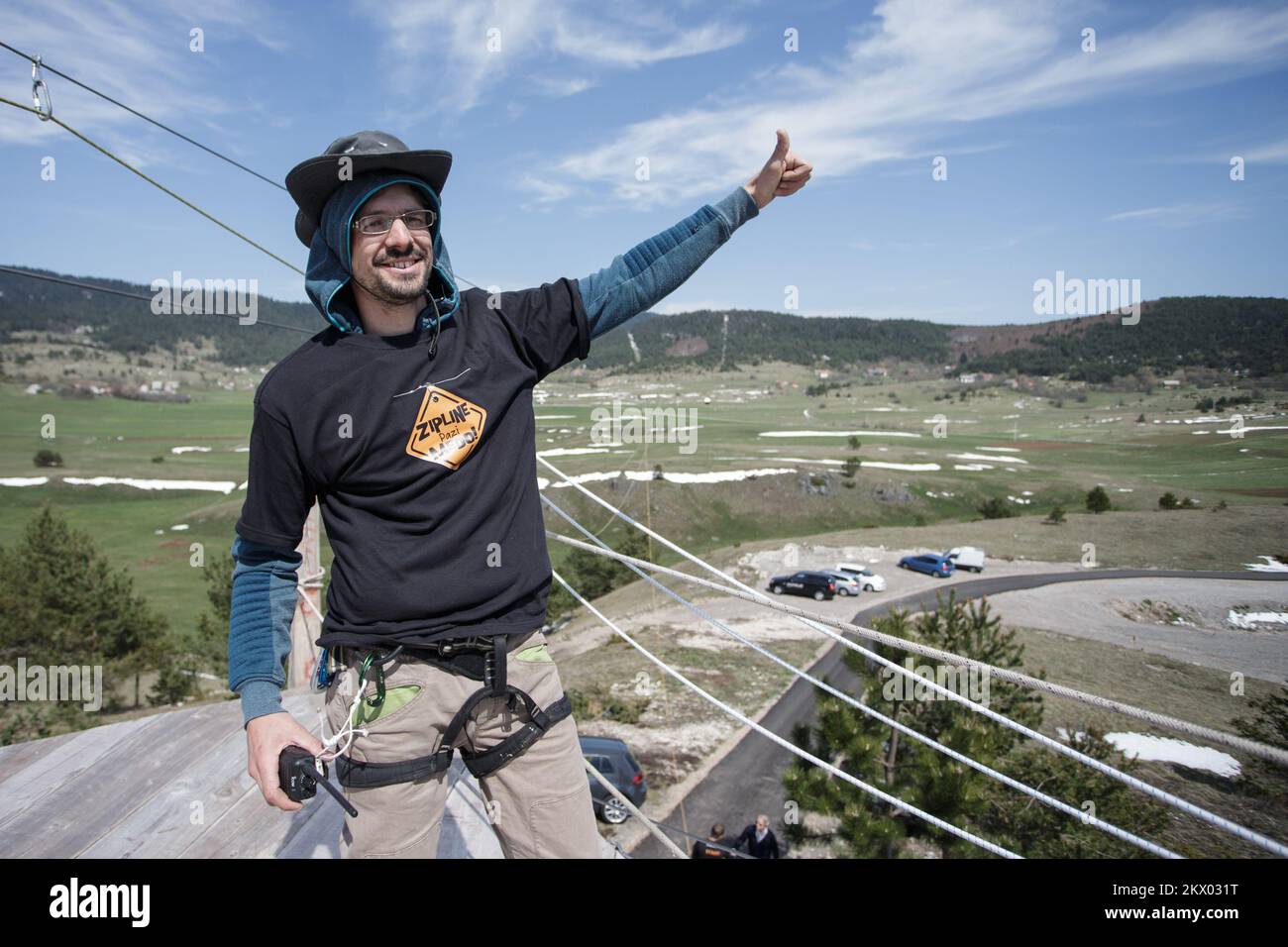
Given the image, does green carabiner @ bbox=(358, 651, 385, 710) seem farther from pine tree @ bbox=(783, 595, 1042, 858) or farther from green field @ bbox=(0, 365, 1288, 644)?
pine tree @ bbox=(783, 595, 1042, 858)

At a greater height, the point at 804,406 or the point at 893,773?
the point at 804,406

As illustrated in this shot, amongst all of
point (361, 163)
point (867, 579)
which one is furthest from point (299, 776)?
point (867, 579)

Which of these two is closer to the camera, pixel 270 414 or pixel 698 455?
pixel 270 414

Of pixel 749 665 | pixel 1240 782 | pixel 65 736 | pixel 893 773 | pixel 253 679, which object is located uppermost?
pixel 253 679

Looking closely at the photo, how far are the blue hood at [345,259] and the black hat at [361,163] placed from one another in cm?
3

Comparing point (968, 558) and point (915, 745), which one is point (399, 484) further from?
point (968, 558)

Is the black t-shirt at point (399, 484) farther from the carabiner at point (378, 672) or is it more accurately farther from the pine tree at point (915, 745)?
the pine tree at point (915, 745)

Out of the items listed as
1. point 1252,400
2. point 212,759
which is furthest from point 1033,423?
point 212,759

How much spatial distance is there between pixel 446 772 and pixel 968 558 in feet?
77.6

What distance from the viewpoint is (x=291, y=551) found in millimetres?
2107

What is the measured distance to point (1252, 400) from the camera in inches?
304
